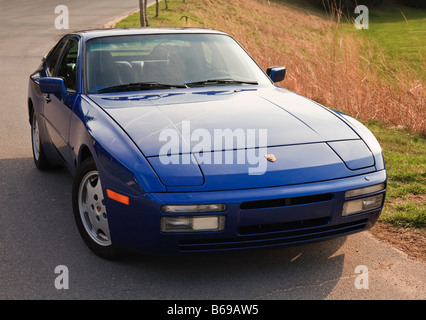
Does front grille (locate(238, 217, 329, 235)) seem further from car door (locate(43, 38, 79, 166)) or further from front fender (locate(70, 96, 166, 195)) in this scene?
car door (locate(43, 38, 79, 166))

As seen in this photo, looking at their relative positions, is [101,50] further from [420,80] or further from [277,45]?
[277,45]

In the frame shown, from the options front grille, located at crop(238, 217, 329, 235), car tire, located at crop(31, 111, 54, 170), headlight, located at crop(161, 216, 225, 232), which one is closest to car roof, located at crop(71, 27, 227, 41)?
car tire, located at crop(31, 111, 54, 170)

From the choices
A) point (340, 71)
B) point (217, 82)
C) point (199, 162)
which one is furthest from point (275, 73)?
point (340, 71)

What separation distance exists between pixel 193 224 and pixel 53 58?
3.52 meters

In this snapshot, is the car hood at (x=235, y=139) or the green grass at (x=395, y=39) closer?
the car hood at (x=235, y=139)

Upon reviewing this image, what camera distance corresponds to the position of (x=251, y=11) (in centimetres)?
1366

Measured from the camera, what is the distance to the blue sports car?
344 centimetres

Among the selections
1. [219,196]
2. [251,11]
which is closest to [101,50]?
Result: [219,196]

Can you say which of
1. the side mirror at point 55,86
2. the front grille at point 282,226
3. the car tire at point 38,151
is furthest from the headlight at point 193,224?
the car tire at point 38,151

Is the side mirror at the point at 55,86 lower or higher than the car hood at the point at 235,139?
lower

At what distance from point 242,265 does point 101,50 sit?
234 cm

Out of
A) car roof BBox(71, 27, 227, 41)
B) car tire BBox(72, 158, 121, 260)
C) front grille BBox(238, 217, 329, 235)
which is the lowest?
car tire BBox(72, 158, 121, 260)

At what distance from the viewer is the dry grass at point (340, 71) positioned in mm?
8906

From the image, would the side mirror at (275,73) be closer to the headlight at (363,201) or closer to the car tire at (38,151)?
the headlight at (363,201)
